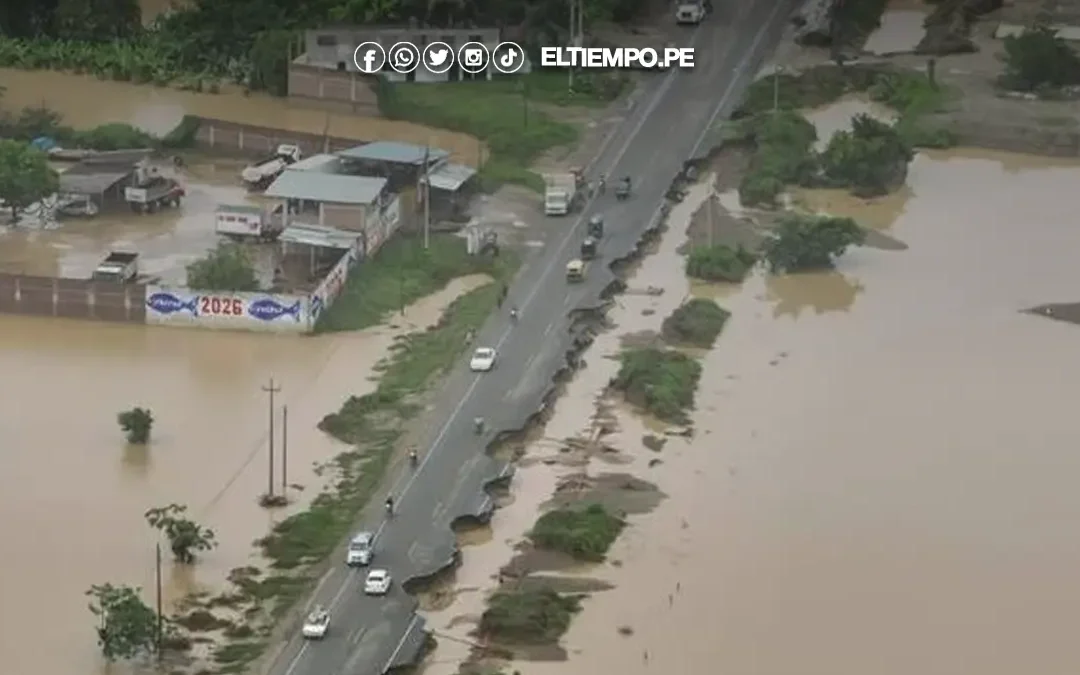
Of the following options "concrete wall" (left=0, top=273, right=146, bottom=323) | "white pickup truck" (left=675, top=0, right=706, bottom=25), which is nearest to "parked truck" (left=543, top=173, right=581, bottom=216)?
"concrete wall" (left=0, top=273, right=146, bottom=323)

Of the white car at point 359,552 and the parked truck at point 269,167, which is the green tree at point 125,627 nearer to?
the white car at point 359,552

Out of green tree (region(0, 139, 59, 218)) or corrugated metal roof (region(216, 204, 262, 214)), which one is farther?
green tree (region(0, 139, 59, 218))

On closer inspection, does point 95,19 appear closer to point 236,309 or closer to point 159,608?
point 236,309

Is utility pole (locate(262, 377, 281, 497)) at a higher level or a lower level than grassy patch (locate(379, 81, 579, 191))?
lower

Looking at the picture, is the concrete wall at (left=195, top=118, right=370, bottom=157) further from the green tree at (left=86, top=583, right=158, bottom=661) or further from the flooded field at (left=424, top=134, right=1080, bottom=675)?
the green tree at (left=86, top=583, right=158, bottom=661)

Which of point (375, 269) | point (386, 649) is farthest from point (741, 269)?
point (386, 649)

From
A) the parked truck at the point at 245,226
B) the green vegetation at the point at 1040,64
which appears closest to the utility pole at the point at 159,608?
the parked truck at the point at 245,226
